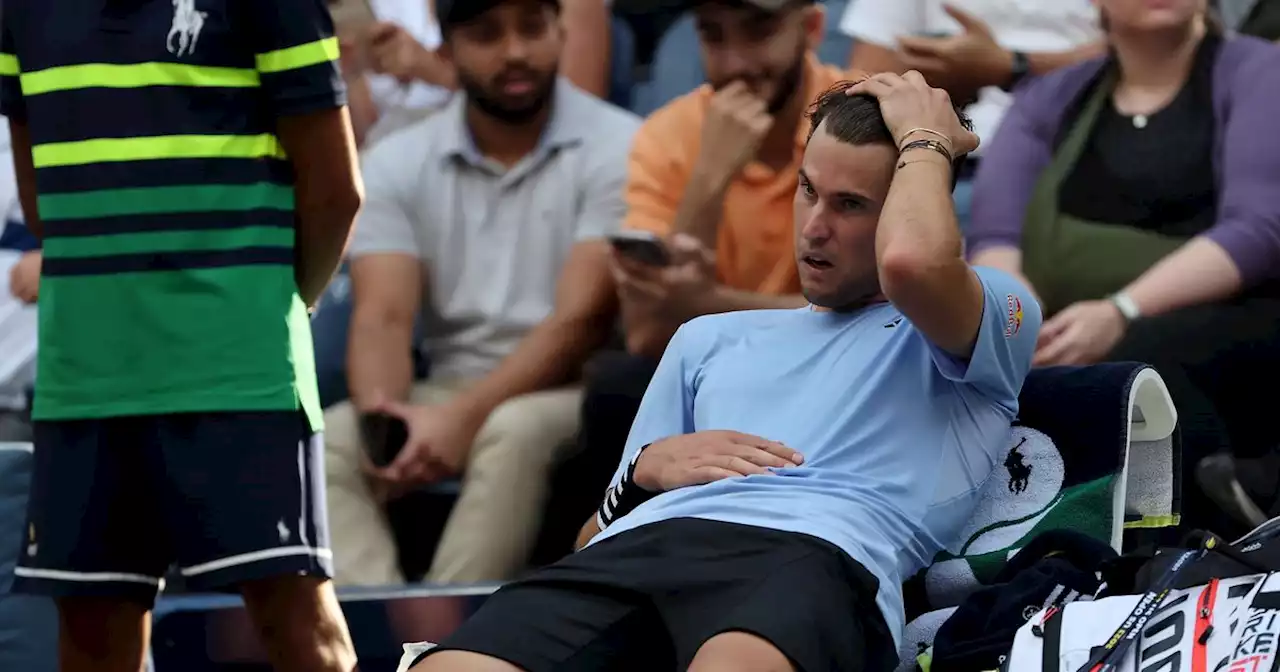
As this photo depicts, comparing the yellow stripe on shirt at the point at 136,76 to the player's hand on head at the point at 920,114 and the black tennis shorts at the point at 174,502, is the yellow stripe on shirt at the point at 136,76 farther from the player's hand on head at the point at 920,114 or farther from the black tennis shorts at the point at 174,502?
the player's hand on head at the point at 920,114

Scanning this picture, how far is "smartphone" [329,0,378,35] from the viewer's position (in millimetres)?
4211

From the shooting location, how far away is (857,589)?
1.87 m

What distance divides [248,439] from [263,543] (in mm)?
133

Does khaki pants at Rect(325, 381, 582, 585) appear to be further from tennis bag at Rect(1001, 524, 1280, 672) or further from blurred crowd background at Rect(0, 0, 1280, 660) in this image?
tennis bag at Rect(1001, 524, 1280, 672)

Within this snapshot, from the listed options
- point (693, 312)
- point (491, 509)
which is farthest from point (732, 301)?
point (491, 509)

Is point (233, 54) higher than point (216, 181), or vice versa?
point (233, 54)

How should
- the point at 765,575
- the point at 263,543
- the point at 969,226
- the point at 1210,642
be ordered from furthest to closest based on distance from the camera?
the point at 969,226, the point at 263,543, the point at 765,575, the point at 1210,642

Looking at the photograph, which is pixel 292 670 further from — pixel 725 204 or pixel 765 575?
pixel 725 204

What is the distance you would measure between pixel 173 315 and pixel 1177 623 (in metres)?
1.28

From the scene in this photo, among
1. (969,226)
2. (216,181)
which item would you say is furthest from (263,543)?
(969,226)

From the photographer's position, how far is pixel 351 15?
13.8ft

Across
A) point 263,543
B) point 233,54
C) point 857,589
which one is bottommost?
point 263,543

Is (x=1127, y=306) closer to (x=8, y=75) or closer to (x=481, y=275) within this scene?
(x=481, y=275)

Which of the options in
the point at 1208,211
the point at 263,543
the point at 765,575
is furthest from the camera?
the point at 1208,211
